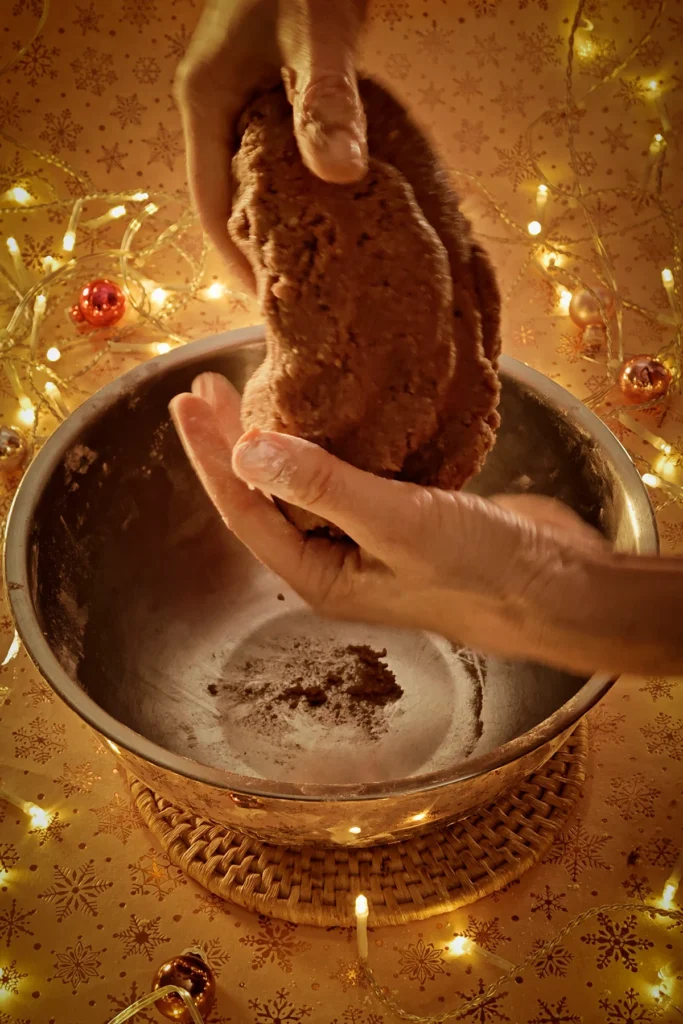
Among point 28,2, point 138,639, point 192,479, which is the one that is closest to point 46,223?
point 28,2

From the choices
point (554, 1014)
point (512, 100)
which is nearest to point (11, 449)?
point (554, 1014)

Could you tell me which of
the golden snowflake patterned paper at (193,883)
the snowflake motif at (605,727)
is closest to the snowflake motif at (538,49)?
the golden snowflake patterned paper at (193,883)

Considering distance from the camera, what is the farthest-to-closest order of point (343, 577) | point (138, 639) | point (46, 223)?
point (46, 223), point (138, 639), point (343, 577)

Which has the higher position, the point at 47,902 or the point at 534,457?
the point at 534,457

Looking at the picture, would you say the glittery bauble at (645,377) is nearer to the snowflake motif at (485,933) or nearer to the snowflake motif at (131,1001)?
the snowflake motif at (485,933)

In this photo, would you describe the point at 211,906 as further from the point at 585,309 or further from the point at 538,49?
the point at 538,49

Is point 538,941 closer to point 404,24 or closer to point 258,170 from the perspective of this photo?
point 258,170
